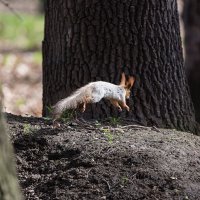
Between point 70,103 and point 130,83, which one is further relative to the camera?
point 130,83

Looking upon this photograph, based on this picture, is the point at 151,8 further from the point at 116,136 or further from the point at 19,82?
the point at 19,82

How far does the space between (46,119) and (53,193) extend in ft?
4.05

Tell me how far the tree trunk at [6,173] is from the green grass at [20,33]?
1547cm

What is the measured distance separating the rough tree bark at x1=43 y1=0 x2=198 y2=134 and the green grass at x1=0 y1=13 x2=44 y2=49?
12.7m

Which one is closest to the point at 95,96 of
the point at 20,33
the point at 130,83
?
the point at 130,83

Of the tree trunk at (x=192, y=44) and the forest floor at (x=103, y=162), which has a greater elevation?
the tree trunk at (x=192, y=44)

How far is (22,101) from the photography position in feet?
39.1

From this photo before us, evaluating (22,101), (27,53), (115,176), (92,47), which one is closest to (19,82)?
(22,101)

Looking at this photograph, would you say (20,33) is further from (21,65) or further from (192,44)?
(192,44)

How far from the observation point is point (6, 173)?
3338 mm

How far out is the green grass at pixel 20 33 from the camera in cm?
1928

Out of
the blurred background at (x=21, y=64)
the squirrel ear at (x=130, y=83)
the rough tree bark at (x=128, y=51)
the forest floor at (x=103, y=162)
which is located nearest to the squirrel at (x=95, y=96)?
the squirrel ear at (x=130, y=83)

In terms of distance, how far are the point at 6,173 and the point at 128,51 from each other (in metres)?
2.94

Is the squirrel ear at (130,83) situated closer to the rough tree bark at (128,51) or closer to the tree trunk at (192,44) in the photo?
the rough tree bark at (128,51)
